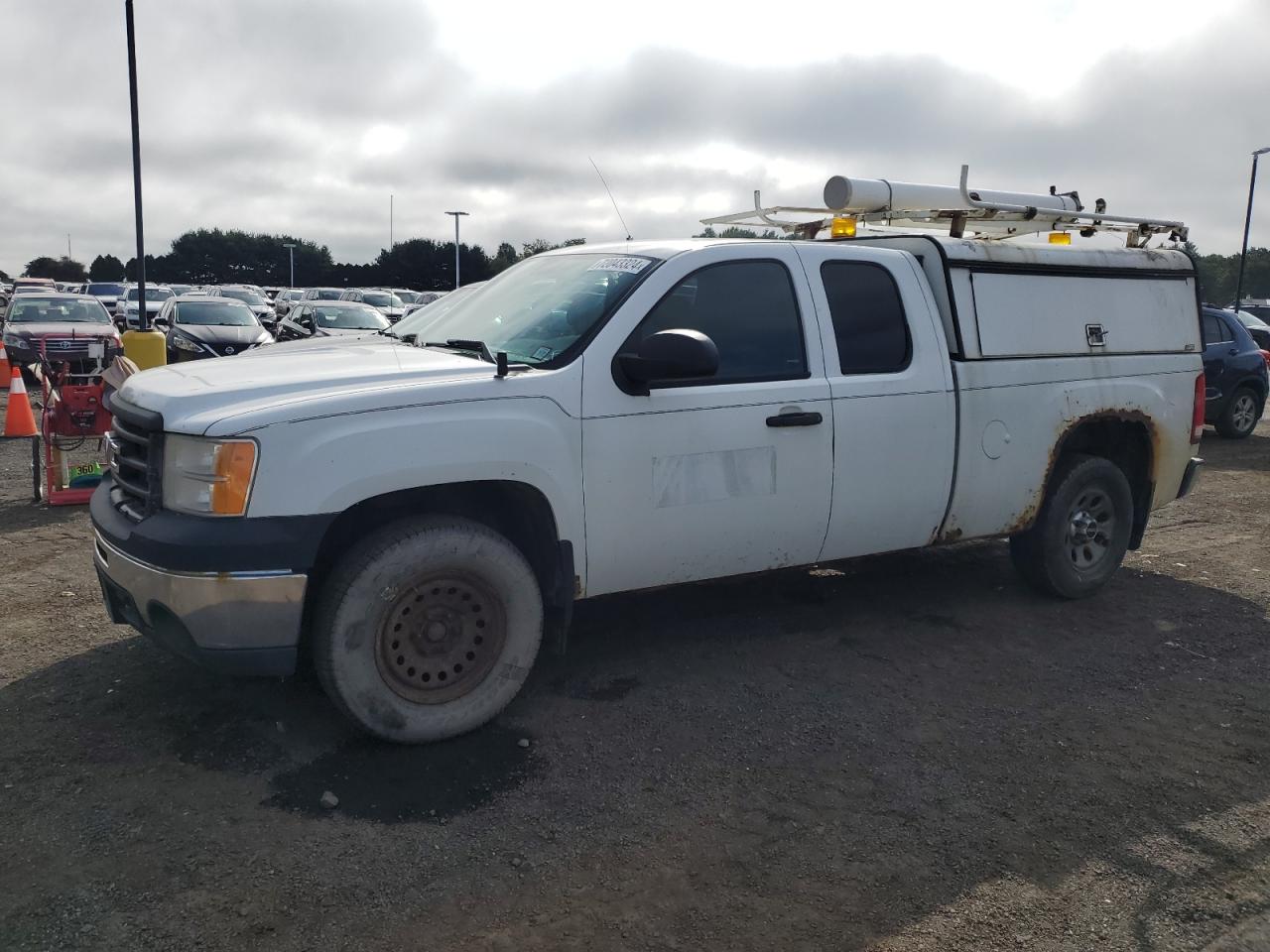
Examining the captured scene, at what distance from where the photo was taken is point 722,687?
4691 mm

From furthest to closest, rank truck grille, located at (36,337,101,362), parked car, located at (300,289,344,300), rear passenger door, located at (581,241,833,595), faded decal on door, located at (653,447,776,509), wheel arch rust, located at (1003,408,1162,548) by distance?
parked car, located at (300,289,344,300) → truck grille, located at (36,337,101,362) → wheel arch rust, located at (1003,408,1162,548) → faded decal on door, located at (653,447,776,509) → rear passenger door, located at (581,241,833,595)

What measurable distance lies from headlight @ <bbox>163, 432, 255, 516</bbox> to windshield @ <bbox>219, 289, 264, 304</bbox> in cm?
2823

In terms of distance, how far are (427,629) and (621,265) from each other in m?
1.80

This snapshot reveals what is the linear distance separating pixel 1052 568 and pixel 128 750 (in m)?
4.78

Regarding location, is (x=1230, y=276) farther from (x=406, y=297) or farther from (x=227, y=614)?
(x=227, y=614)

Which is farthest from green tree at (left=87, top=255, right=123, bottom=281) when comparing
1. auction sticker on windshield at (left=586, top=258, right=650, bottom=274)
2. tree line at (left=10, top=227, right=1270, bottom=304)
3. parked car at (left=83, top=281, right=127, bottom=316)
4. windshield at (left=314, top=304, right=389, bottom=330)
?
auction sticker on windshield at (left=586, top=258, right=650, bottom=274)

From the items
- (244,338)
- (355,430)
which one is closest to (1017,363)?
(355,430)

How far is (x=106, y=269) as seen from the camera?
95.9 meters

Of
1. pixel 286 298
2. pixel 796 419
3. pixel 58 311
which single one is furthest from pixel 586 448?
pixel 286 298

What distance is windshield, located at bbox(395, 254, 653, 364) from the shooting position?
4.36 metres

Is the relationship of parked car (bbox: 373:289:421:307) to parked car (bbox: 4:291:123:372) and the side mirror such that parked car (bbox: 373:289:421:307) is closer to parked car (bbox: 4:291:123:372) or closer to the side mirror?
parked car (bbox: 4:291:123:372)

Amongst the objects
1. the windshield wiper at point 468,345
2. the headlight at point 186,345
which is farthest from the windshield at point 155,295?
the windshield wiper at point 468,345

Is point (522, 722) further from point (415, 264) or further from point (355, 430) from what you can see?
point (415, 264)

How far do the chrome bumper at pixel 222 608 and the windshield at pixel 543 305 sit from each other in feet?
4.44
